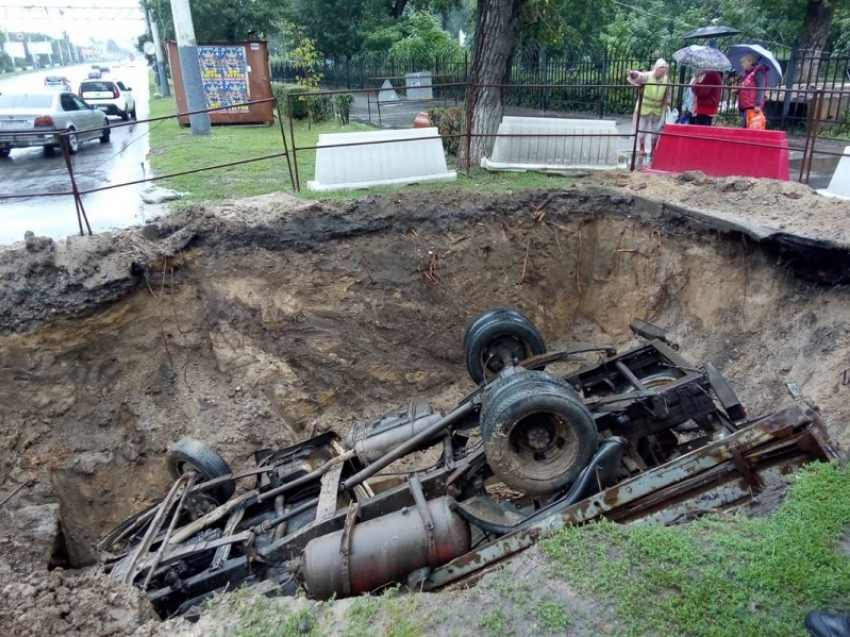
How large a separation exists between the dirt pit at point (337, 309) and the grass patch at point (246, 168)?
Result: 0.83 meters

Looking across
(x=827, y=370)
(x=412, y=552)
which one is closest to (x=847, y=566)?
(x=412, y=552)

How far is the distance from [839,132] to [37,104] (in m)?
20.7

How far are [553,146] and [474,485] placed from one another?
7158 millimetres

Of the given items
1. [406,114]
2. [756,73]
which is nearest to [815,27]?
[756,73]

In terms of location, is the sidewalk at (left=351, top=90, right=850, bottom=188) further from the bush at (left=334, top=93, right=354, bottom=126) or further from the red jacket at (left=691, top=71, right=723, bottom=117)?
the red jacket at (left=691, top=71, right=723, bottom=117)

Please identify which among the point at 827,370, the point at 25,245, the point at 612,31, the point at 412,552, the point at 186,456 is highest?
the point at 612,31

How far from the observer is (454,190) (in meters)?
9.30

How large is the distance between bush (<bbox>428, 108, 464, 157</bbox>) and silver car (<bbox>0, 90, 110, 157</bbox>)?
8.11 metres

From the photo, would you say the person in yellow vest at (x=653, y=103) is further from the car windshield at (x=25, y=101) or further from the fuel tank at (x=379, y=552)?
the car windshield at (x=25, y=101)

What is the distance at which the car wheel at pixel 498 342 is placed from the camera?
22.5 feet

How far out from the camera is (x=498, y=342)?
7.02m

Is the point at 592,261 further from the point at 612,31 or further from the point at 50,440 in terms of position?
the point at 612,31

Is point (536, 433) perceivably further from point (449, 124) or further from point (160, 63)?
point (160, 63)

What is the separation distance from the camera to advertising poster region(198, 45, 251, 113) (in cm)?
2066
